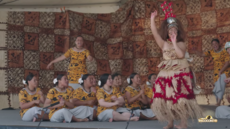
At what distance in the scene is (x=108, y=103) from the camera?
4.14 m

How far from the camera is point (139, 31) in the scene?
727cm

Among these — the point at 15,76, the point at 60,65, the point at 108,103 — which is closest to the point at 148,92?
the point at 108,103

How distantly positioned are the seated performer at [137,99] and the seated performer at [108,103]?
1.01ft

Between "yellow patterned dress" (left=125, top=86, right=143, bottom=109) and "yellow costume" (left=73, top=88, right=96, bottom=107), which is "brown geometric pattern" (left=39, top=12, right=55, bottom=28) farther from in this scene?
"yellow patterned dress" (left=125, top=86, right=143, bottom=109)

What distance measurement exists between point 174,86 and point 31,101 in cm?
211

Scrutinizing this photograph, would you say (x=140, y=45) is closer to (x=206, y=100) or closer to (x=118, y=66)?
(x=118, y=66)

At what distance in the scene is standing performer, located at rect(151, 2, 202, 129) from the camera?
3.12 m

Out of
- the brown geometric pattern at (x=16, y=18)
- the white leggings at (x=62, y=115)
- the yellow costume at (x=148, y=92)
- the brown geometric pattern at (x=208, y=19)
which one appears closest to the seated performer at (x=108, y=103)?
the white leggings at (x=62, y=115)

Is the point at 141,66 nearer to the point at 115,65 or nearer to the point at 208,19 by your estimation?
the point at 115,65

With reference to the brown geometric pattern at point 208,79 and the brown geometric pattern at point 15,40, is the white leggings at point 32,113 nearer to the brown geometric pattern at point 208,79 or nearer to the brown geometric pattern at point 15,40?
the brown geometric pattern at point 15,40

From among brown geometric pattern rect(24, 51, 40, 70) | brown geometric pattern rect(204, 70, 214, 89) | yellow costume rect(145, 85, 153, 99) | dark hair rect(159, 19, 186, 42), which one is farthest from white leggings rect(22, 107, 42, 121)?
brown geometric pattern rect(204, 70, 214, 89)

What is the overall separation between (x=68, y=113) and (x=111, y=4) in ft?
12.7

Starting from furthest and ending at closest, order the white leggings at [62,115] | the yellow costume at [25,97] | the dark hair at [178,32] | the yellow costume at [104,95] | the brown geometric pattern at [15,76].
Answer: the brown geometric pattern at [15,76] → the yellow costume at [25,97] → the yellow costume at [104,95] → the white leggings at [62,115] → the dark hair at [178,32]

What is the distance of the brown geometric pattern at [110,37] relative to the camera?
6.59 m
